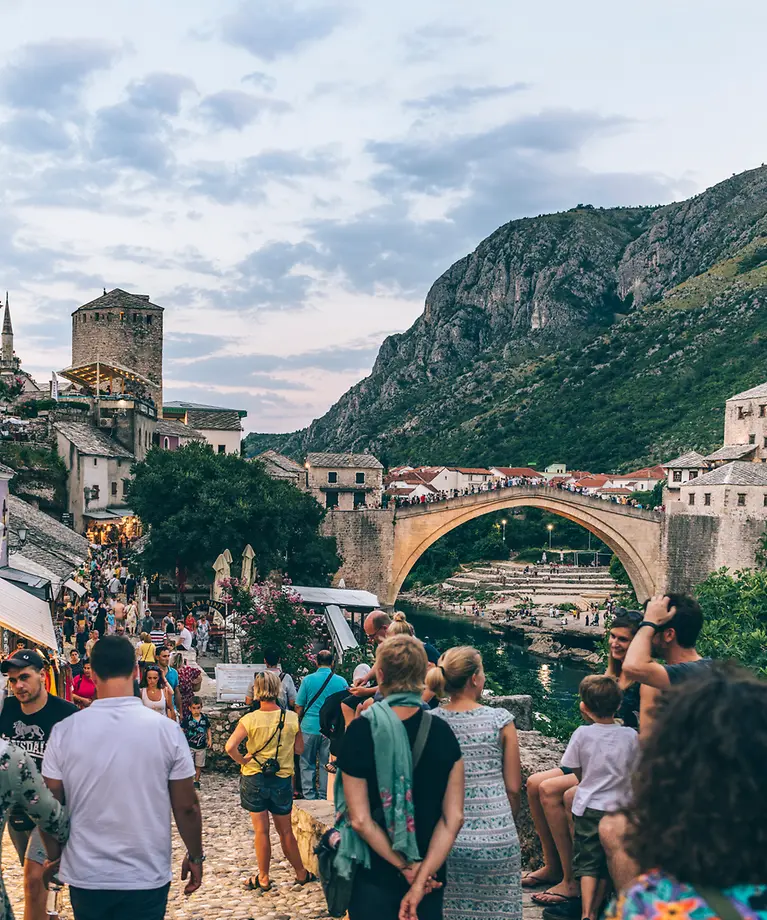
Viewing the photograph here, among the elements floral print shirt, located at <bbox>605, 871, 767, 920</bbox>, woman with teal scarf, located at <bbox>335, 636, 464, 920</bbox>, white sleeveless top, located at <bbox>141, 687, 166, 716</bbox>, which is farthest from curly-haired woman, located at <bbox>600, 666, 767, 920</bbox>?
white sleeveless top, located at <bbox>141, 687, 166, 716</bbox>

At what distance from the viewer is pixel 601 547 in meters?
58.2

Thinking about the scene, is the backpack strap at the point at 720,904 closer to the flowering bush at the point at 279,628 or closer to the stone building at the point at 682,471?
the flowering bush at the point at 279,628

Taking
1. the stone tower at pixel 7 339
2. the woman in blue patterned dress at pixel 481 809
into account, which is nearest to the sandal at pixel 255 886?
the woman in blue patterned dress at pixel 481 809

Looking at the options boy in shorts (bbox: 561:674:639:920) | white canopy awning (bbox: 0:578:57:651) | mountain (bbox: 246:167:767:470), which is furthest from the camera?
mountain (bbox: 246:167:767:470)

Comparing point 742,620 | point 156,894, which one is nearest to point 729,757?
point 156,894

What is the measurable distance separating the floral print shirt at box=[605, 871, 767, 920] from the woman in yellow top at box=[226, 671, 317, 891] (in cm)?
389

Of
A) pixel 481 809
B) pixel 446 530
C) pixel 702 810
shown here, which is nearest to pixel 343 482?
pixel 446 530

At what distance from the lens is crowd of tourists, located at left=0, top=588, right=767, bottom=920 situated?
5.61 feet

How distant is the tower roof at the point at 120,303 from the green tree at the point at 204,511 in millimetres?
18012

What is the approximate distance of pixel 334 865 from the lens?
10.1 feet

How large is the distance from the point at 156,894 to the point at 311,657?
1127cm

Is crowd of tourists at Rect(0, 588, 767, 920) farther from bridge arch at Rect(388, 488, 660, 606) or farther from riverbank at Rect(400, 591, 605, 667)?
bridge arch at Rect(388, 488, 660, 606)

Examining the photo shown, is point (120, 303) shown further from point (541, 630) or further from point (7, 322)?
point (541, 630)

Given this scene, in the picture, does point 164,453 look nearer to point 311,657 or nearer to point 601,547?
point 311,657
